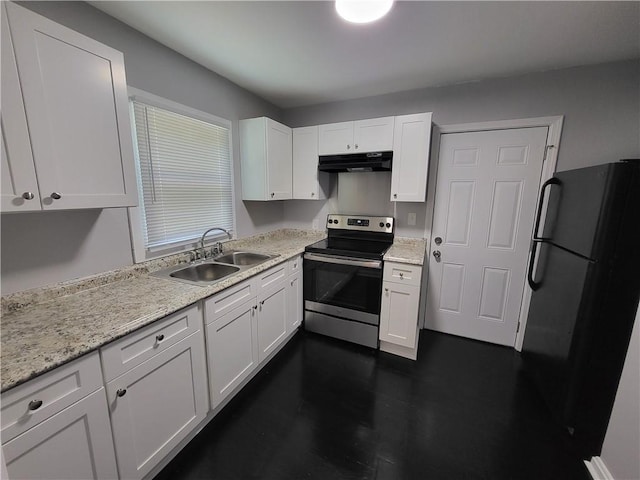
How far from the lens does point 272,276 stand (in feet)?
6.99

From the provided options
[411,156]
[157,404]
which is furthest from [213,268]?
[411,156]

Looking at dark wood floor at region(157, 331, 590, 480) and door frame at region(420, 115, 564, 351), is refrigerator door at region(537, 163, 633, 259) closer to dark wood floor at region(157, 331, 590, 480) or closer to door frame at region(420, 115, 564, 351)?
door frame at region(420, 115, 564, 351)

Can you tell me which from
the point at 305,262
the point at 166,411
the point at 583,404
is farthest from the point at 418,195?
the point at 166,411

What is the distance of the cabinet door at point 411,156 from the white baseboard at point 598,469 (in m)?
1.96

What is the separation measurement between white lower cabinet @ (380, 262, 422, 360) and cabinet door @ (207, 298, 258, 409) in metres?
1.16

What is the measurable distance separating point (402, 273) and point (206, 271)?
1649 mm

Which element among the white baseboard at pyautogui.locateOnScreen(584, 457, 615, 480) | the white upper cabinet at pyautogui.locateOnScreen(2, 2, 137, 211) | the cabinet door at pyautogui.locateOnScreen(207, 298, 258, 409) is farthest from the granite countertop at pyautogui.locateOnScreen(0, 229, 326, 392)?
the white baseboard at pyautogui.locateOnScreen(584, 457, 615, 480)

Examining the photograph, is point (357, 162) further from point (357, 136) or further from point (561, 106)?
point (561, 106)

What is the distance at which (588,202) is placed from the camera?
1546 mm

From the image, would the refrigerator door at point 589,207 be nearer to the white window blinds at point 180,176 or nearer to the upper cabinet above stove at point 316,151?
the upper cabinet above stove at point 316,151

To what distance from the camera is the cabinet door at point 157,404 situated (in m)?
1.13

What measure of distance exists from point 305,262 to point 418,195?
1271mm

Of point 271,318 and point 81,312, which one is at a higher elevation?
point 81,312

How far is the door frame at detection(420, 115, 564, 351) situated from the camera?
2154 mm
